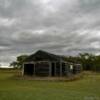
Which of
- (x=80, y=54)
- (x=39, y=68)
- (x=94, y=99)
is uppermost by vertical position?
(x=80, y=54)

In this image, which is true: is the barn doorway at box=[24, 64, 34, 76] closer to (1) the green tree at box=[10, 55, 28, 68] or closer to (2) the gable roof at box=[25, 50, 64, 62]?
(2) the gable roof at box=[25, 50, 64, 62]

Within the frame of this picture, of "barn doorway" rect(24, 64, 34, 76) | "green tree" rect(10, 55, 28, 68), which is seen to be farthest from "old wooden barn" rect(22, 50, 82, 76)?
"green tree" rect(10, 55, 28, 68)

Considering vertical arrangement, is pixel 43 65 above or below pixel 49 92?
above

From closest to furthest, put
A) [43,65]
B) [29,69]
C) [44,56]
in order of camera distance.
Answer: [44,56] < [43,65] < [29,69]

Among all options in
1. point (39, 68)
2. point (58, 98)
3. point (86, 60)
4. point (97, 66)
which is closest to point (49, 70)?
point (39, 68)

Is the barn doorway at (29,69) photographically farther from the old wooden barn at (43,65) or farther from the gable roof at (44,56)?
the gable roof at (44,56)

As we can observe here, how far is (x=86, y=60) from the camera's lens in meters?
88.4

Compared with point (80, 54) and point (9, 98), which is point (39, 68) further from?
point (80, 54)

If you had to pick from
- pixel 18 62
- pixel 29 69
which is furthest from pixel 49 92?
pixel 18 62

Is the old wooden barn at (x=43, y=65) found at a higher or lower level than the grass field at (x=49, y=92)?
higher

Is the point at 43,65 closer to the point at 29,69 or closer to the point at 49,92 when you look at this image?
the point at 29,69

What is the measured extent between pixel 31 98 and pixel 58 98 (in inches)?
65.4

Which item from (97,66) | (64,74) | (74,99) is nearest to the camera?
(74,99)

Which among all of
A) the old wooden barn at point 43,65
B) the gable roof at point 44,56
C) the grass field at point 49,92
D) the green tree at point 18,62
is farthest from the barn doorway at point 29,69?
the green tree at point 18,62
